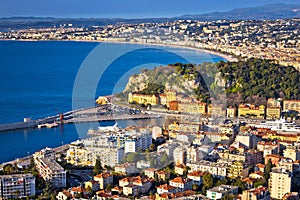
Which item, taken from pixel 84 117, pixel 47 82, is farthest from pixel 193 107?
pixel 47 82

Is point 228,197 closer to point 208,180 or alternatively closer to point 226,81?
point 208,180

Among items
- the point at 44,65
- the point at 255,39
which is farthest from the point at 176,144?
the point at 255,39

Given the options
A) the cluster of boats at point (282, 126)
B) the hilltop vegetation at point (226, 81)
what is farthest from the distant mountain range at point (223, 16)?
the cluster of boats at point (282, 126)

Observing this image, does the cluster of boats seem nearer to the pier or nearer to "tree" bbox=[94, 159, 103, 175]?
the pier

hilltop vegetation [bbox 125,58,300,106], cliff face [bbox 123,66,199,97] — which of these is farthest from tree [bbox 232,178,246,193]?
cliff face [bbox 123,66,199,97]

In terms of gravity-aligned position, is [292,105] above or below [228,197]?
above
